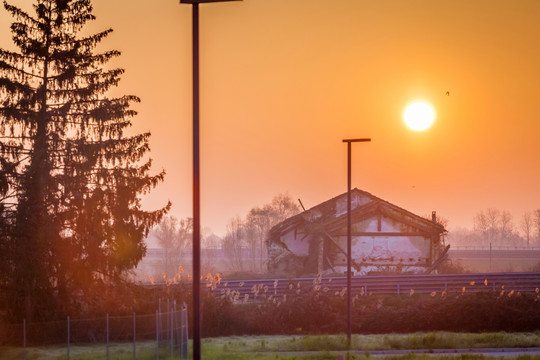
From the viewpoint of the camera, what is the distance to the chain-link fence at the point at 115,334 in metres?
34.0

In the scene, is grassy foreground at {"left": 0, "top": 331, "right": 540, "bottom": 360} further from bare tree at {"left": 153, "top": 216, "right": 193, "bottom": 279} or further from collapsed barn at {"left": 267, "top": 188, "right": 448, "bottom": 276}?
bare tree at {"left": 153, "top": 216, "right": 193, "bottom": 279}

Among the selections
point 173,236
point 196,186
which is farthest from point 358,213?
point 173,236

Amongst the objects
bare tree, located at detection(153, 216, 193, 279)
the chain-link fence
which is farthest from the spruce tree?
bare tree, located at detection(153, 216, 193, 279)

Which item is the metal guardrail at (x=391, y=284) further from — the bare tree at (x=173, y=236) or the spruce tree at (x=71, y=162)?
the bare tree at (x=173, y=236)

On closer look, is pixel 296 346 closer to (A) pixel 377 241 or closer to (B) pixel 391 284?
(B) pixel 391 284

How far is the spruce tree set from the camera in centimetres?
4466

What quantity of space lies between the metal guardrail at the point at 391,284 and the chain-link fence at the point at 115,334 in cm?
1168

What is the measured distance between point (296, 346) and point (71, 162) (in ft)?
48.6

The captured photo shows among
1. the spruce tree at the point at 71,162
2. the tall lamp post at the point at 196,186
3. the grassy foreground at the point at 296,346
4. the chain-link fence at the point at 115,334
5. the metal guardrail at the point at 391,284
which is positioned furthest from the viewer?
the metal guardrail at the point at 391,284

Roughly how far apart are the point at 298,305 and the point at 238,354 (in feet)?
44.4

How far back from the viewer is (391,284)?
5725 cm

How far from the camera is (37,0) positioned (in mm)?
47250

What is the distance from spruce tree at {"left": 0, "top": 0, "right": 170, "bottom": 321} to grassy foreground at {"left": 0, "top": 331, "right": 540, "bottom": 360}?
7010 mm

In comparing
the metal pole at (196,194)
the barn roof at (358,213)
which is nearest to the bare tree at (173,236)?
the barn roof at (358,213)
